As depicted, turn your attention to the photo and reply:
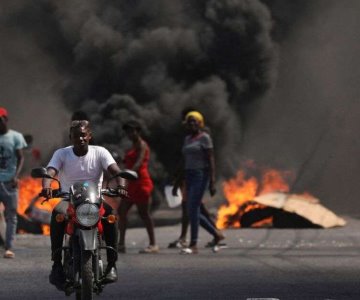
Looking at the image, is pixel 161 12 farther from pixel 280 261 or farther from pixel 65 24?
pixel 280 261

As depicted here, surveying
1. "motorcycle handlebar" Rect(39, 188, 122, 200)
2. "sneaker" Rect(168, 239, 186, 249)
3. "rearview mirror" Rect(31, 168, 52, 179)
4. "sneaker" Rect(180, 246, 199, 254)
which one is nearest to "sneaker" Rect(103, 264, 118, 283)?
"motorcycle handlebar" Rect(39, 188, 122, 200)

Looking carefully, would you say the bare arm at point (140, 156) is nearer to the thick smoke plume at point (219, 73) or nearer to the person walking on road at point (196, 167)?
the person walking on road at point (196, 167)

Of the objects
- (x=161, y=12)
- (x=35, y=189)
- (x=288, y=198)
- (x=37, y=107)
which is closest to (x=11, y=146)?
(x=288, y=198)

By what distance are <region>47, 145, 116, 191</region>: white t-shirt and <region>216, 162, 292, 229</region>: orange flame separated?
1079 centimetres

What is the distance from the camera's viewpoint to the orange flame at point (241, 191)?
20.8 m

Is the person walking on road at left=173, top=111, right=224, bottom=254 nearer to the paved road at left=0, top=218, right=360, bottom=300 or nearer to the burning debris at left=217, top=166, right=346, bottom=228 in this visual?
the paved road at left=0, top=218, right=360, bottom=300

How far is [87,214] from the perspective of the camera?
8633 mm

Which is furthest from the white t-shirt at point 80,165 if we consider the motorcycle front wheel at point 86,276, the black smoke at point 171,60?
the black smoke at point 171,60

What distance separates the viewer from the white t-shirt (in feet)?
30.4

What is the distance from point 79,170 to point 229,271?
3.34m

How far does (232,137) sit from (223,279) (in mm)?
19224

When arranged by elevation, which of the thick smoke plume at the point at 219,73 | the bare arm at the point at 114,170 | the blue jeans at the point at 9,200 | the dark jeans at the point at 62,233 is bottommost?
the dark jeans at the point at 62,233

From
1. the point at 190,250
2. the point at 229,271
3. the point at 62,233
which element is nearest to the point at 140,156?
the point at 190,250

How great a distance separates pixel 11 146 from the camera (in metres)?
14.2
